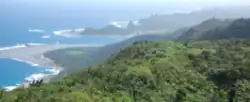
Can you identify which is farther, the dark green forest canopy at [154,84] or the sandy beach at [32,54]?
the sandy beach at [32,54]

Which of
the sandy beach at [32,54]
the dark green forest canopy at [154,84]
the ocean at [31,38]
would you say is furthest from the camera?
the sandy beach at [32,54]

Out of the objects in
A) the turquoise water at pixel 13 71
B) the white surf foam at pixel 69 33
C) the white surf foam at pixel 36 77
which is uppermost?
the white surf foam at pixel 69 33

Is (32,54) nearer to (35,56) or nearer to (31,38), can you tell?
(35,56)

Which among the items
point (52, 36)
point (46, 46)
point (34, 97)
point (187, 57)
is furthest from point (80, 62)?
point (34, 97)

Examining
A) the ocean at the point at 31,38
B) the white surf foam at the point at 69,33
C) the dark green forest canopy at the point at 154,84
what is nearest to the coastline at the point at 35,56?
the ocean at the point at 31,38

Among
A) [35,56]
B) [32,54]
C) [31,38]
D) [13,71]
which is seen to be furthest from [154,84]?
[31,38]

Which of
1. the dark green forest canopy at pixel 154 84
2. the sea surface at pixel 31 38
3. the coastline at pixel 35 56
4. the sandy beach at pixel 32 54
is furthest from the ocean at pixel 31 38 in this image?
the dark green forest canopy at pixel 154 84

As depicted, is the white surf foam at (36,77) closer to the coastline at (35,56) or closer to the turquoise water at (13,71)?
the coastline at (35,56)

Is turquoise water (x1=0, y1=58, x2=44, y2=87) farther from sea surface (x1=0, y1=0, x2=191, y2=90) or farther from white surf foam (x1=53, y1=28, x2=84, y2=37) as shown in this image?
white surf foam (x1=53, y1=28, x2=84, y2=37)

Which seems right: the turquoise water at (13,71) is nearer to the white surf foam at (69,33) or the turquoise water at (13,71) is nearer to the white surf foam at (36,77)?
the white surf foam at (36,77)

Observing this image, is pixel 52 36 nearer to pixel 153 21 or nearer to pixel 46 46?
pixel 46 46

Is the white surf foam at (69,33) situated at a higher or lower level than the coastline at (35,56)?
higher

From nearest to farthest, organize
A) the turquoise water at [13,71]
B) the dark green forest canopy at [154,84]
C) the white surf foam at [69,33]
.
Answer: the dark green forest canopy at [154,84] → the turquoise water at [13,71] → the white surf foam at [69,33]
